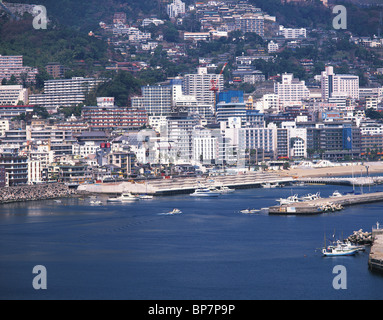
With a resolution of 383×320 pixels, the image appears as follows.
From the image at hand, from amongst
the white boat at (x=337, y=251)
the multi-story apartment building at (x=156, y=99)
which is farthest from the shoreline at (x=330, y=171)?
the white boat at (x=337, y=251)

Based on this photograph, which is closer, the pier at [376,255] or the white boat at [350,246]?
the pier at [376,255]

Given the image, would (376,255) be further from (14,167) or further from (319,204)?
(14,167)

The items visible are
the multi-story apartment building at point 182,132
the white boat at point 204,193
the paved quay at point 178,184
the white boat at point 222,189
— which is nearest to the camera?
the white boat at point 204,193

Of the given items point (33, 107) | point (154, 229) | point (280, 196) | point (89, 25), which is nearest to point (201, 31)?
point (89, 25)

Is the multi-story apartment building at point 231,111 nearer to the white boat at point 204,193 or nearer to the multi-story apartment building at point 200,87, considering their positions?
the multi-story apartment building at point 200,87

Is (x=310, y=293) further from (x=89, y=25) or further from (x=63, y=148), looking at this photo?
(x=89, y=25)

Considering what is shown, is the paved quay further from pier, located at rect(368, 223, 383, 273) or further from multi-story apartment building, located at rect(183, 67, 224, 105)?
multi-story apartment building, located at rect(183, 67, 224, 105)
